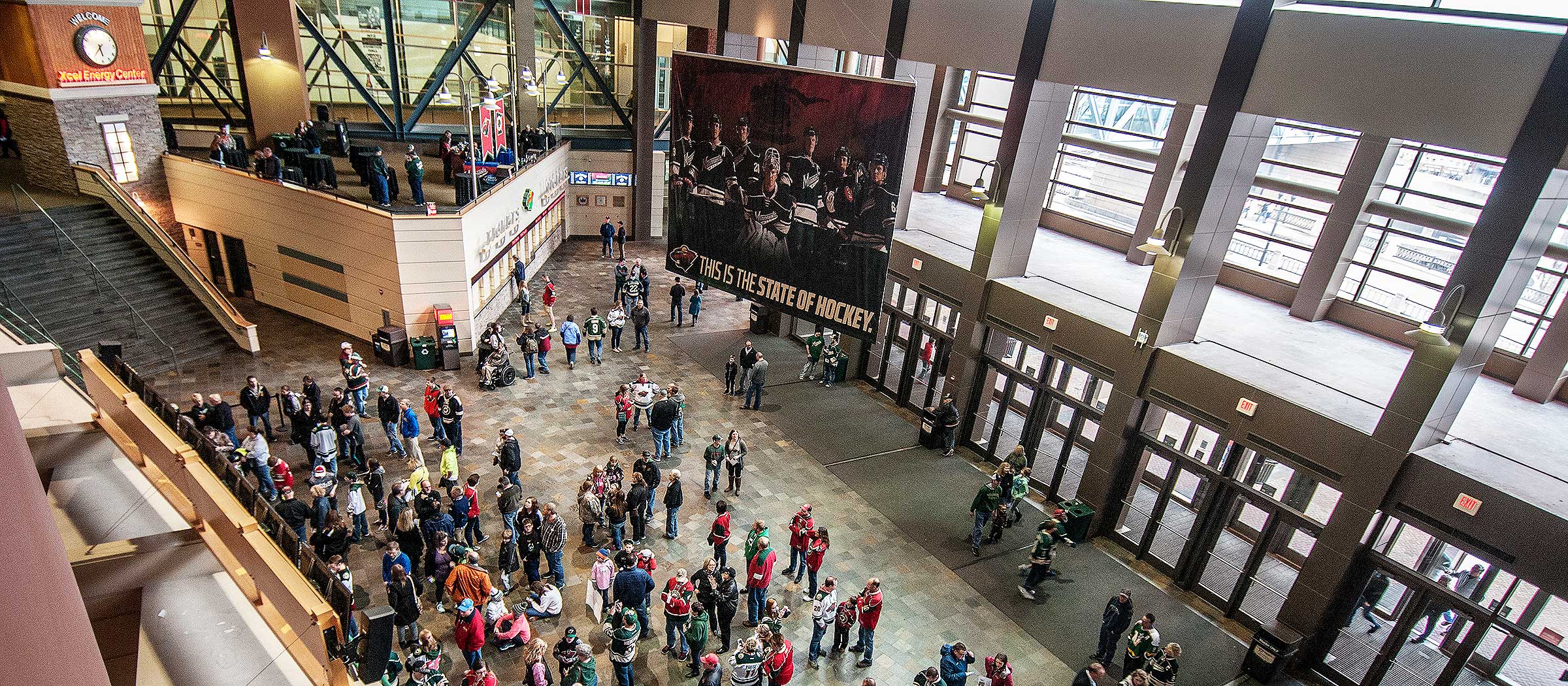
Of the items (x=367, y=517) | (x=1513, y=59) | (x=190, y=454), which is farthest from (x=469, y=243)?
(x=1513, y=59)

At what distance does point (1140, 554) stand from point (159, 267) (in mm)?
22946

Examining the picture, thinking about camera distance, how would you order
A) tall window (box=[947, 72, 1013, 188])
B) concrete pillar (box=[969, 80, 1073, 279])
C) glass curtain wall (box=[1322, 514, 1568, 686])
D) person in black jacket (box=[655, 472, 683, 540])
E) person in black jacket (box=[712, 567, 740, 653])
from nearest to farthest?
glass curtain wall (box=[1322, 514, 1568, 686])
person in black jacket (box=[712, 567, 740, 653])
person in black jacket (box=[655, 472, 683, 540])
concrete pillar (box=[969, 80, 1073, 279])
tall window (box=[947, 72, 1013, 188])

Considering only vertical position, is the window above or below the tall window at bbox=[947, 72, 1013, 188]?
below

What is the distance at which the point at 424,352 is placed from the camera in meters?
18.2

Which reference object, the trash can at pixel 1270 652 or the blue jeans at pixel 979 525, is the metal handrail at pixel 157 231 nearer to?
the blue jeans at pixel 979 525

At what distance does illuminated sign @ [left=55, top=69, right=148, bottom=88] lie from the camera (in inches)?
693

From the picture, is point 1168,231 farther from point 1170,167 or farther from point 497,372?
point 497,372

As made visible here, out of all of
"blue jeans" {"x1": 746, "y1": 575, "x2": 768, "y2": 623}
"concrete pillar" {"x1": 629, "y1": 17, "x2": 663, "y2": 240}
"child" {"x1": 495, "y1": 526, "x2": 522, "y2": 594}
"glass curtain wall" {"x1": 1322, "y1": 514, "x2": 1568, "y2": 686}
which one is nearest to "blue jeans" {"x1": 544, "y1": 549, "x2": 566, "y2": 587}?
"child" {"x1": 495, "y1": 526, "x2": 522, "y2": 594}

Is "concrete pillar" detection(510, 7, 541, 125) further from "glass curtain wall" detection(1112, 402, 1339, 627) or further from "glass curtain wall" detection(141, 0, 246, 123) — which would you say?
"glass curtain wall" detection(1112, 402, 1339, 627)

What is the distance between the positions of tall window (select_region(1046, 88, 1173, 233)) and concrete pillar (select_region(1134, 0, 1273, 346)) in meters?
5.26

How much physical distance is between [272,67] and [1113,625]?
83.2ft

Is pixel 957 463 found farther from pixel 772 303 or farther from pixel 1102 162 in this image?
pixel 1102 162

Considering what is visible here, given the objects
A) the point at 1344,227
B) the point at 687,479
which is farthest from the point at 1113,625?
the point at 1344,227

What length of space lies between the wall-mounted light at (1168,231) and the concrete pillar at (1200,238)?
2cm
